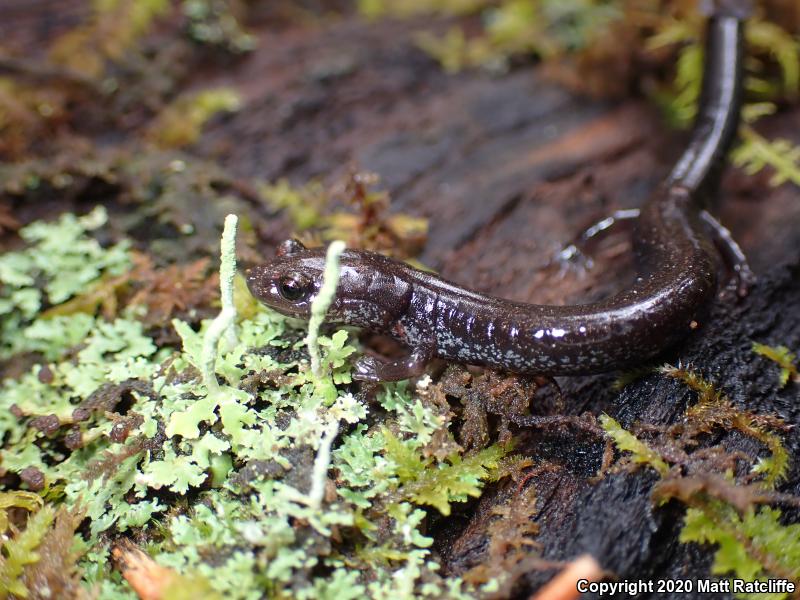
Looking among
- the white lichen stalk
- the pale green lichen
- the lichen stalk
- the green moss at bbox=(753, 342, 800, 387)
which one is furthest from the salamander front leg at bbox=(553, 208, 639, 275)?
the white lichen stalk

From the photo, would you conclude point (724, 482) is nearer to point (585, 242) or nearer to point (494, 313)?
point (494, 313)

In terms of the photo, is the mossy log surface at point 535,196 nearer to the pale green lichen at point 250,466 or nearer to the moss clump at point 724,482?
the moss clump at point 724,482

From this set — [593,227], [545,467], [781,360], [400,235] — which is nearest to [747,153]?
[593,227]

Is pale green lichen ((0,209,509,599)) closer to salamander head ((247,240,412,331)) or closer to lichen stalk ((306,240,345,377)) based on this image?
salamander head ((247,240,412,331))

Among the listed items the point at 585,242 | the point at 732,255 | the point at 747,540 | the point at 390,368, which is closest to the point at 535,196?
the point at 585,242

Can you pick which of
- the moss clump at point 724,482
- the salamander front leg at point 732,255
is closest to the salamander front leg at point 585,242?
the salamander front leg at point 732,255

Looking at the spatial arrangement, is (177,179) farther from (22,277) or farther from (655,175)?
(655,175)
